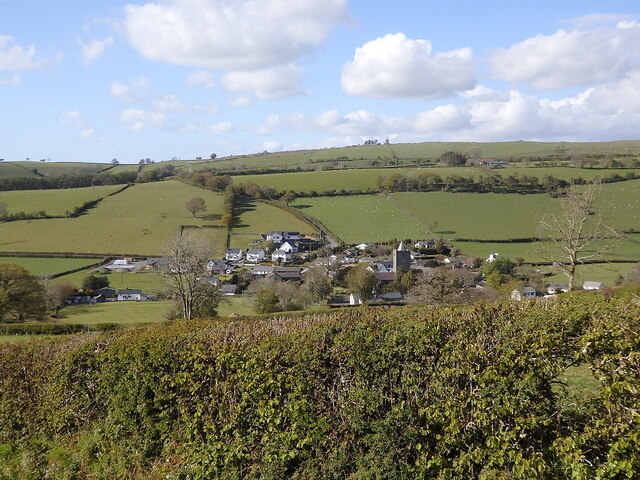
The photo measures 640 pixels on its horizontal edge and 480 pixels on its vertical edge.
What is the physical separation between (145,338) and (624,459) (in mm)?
8277

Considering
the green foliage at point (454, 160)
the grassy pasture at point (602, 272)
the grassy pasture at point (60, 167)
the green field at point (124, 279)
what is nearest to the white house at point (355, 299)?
the green field at point (124, 279)

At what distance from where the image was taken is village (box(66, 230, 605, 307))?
5203 centimetres

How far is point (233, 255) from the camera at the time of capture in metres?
77.7

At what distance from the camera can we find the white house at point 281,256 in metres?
78.1

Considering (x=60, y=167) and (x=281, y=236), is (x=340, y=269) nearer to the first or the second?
(x=281, y=236)

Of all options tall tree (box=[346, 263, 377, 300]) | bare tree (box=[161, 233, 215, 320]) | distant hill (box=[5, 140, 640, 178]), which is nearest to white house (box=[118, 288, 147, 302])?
tall tree (box=[346, 263, 377, 300])

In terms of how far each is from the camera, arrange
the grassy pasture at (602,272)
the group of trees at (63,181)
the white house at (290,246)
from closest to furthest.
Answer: the grassy pasture at (602,272)
the white house at (290,246)
the group of trees at (63,181)

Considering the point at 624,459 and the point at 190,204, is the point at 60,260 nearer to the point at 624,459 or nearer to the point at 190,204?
the point at 190,204

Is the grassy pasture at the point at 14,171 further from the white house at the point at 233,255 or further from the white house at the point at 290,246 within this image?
the white house at the point at 290,246

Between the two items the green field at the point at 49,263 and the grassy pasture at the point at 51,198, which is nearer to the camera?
the green field at the point at 49,263

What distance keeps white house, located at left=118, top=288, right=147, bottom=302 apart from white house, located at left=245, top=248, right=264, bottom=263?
22873 millimetres

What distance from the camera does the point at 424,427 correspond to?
722cm

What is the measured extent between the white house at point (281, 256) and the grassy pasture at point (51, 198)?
41293 mm

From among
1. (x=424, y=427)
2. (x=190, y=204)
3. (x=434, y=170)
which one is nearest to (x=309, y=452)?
→ (x=424, y=427)
